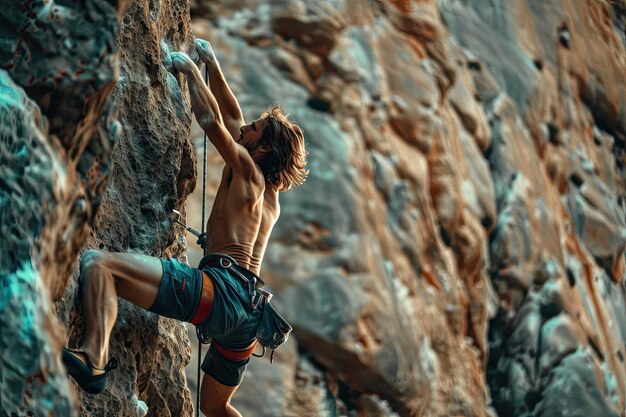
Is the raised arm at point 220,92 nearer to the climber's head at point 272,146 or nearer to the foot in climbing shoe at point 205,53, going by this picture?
the foot in climbing shoe at point 205,53

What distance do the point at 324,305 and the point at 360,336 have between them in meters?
0.36

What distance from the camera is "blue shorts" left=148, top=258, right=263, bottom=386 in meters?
4.50

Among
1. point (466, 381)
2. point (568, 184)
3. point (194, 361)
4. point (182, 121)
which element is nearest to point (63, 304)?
point (182, 121)

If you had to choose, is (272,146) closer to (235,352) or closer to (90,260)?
(235,352)

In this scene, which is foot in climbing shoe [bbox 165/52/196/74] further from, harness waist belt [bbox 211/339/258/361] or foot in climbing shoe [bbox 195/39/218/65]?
harness waist belt [bbox 211/339/258/361]

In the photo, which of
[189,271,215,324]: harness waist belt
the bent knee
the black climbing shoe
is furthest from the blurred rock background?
the black climbing shoe

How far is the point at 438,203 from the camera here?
433 inches

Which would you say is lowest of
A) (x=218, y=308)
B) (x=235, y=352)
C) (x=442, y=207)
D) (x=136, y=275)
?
(x=442, y=207)

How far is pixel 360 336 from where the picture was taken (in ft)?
30.9

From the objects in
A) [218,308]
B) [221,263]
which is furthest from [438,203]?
[218,308]

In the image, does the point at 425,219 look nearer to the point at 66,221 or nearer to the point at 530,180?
the point at 530,180

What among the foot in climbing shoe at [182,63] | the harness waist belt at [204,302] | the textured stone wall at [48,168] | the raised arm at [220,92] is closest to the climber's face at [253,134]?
the raised arm at [220,92]

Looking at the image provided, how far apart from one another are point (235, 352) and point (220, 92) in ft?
3.55

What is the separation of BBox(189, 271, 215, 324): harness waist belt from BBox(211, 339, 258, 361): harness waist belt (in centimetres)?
34
